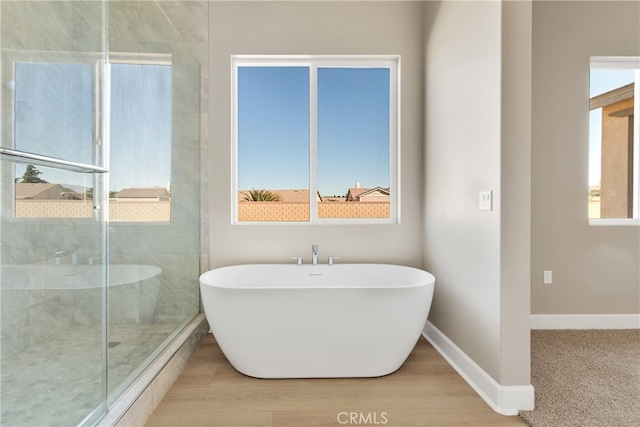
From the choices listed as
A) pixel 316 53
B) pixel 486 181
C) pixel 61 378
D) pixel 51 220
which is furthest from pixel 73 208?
pixel 316 53

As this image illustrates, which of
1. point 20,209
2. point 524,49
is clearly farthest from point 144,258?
point 524,49

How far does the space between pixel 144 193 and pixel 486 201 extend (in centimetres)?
193

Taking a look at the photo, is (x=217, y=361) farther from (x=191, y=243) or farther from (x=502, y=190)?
(x=502, y=190)

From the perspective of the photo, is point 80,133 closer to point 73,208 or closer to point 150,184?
point 73,208

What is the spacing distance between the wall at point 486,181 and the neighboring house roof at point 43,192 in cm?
197

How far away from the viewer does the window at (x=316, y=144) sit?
280cm

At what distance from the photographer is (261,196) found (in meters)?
2.82

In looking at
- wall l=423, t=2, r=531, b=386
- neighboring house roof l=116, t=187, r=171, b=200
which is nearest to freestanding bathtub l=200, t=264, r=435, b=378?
wall l=423, t=2, r=531, b=386

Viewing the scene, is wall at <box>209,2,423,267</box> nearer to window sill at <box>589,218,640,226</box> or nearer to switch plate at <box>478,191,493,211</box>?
switch plate at <box>478,191,493,211</box>

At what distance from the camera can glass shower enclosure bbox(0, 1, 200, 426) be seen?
1.20 meters

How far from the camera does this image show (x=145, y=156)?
6.17ft

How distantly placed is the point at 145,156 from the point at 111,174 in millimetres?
381

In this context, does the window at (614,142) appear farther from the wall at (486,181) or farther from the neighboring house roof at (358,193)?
the neighboring house roof at (358,193)

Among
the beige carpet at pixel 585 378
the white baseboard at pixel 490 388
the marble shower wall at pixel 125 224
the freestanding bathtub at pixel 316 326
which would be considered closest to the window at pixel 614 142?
the beige carpet at pixel 585 378
